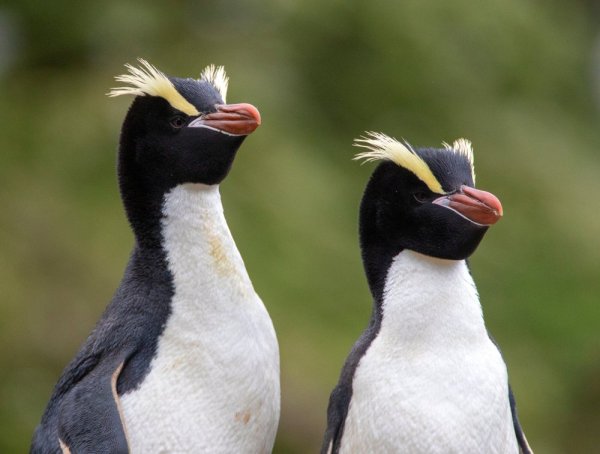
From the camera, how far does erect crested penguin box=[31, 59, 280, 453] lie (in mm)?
2031

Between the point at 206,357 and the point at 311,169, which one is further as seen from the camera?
the point at 311,169

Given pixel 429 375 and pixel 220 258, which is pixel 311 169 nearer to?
pixel 220 258

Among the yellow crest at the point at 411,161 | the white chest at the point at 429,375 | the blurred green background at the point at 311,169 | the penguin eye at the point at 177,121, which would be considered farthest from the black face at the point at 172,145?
the blurred green background at the point at 311,169

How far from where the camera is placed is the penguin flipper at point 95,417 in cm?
197

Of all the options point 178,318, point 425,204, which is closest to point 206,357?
point 178,318

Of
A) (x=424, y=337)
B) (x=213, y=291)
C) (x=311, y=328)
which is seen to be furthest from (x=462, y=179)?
(x=311, y=328)

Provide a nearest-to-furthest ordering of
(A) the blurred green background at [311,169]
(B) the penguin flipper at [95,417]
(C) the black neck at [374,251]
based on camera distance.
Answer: (B) the penguin flipper at [95,417]
(C) the black neck at [374,251]
(A) the blurred green background at [311,169]

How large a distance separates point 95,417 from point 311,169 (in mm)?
2873

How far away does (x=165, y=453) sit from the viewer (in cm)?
202

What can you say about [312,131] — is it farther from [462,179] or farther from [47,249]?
[462,179]

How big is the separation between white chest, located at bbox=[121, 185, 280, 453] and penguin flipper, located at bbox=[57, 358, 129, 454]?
0.04m

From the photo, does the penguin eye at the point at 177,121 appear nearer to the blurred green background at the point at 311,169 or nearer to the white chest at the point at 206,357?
the white chest at the point at 206,357

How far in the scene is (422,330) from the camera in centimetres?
203

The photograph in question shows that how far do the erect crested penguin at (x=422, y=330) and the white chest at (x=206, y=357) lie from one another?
0.15 m
